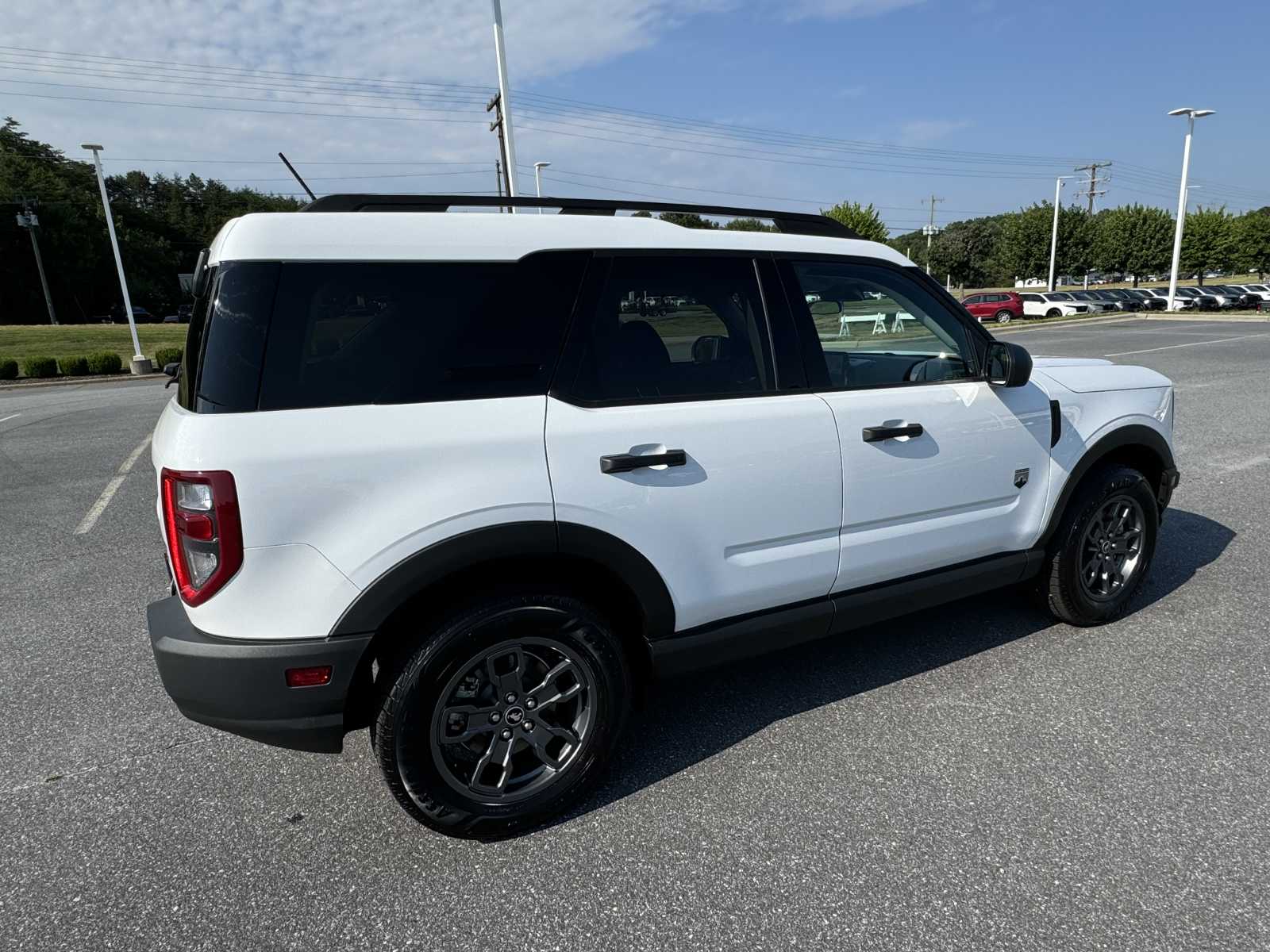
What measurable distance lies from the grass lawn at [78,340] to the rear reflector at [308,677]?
32.9m

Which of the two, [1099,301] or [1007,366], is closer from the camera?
[1007,366]

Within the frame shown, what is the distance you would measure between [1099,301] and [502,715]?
1929 inches

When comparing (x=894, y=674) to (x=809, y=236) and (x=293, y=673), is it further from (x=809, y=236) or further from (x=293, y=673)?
(x=293, y=673)

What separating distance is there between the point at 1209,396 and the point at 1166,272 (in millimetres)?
79563

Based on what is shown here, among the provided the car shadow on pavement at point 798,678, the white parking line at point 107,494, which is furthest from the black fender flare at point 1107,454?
the white parking line at point 107,494

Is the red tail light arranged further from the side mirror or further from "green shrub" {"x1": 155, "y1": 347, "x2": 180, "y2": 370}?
"green shrub" {"x1": 155, "y1": 347, "x2": 180, "y2": 370}

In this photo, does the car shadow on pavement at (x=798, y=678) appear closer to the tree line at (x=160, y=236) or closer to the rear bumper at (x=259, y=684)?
the rear bumper at (x=259, y=684)

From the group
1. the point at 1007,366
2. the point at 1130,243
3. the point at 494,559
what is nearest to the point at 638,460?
the point at 494,559

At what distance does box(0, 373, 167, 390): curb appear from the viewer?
22297mm

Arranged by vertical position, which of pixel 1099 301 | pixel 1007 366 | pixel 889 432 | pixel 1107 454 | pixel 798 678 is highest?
pixel 1007 366

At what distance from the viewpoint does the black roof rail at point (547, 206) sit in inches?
91.9

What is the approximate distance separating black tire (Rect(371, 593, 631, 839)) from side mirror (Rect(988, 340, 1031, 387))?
6.28 feet

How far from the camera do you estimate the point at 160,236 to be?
240 feet

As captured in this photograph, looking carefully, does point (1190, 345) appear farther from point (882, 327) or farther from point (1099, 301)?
point (1099, 301)
